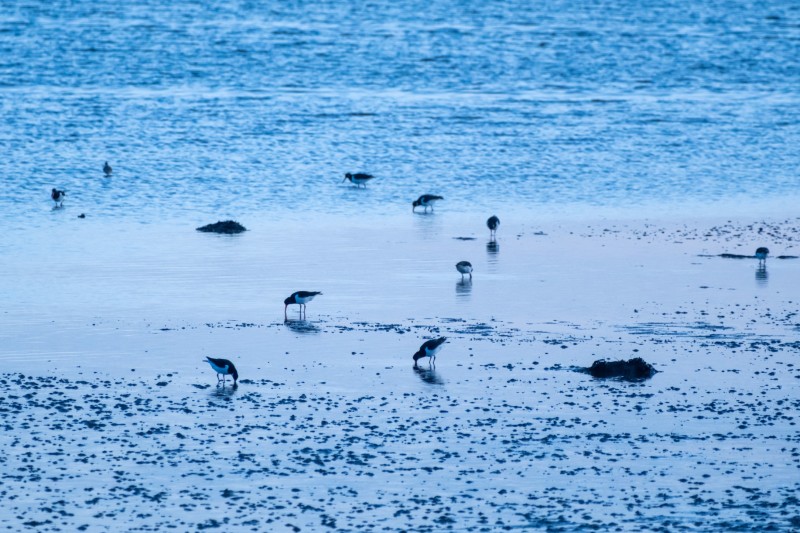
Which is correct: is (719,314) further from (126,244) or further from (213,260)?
(126,244)

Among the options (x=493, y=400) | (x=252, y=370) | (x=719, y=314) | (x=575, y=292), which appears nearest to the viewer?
(x=493, y=400)

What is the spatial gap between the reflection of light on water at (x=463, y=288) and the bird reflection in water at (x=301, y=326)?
338 centimetres

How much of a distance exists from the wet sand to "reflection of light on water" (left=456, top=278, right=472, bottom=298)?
8 cm

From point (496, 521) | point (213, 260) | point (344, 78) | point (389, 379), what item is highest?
point (344, 78)

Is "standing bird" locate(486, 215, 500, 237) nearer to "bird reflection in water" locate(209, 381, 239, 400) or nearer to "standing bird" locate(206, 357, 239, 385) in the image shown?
"bird reflection in water" locate(209, 381, 239, 400)

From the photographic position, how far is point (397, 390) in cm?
1898

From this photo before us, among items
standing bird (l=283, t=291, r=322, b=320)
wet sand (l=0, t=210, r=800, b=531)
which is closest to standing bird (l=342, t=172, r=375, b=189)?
wet sand (l=0, t=210, r=800, b=531)

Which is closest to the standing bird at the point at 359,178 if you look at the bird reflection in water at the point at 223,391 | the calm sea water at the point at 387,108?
the calm sea water at the point at 387,108

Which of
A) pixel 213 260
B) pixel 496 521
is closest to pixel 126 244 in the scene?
pixel 213 260

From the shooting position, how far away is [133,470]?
15.6 meters

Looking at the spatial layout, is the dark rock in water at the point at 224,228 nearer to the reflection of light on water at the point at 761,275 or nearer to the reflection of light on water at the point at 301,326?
the reflection of light on water at the point at 301,326

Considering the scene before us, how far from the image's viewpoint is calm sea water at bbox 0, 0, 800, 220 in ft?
132

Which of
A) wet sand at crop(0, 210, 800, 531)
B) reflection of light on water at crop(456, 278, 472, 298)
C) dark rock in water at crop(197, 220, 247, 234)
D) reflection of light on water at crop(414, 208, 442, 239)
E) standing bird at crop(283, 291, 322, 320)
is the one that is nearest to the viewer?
wet sand at crop(0, 210, 800, 531)

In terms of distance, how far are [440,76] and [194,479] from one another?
5447 cm
